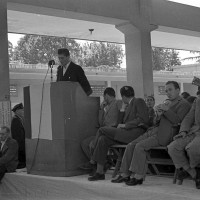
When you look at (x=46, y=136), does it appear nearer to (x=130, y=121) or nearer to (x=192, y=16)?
(x=130, y=121)

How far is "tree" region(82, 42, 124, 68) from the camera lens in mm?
45500

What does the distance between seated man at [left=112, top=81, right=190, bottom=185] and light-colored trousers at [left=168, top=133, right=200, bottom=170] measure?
1.18 ft

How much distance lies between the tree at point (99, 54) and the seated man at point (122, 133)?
3920cm

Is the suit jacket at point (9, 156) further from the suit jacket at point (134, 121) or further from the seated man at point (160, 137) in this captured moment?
the seated man at point (160, 137)

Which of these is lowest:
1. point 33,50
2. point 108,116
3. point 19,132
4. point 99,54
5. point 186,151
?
point 186,151

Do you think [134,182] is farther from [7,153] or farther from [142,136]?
[7,153]

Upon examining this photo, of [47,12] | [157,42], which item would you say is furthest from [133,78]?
[157,42]

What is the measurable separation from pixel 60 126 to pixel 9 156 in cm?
125

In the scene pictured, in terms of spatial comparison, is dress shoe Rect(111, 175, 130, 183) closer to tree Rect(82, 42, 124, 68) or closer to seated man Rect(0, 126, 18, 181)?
seated man Rect(0, 126, 18, 181)

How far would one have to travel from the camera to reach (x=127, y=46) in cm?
1244

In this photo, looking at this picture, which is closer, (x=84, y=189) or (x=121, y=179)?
(x=121, y=179)

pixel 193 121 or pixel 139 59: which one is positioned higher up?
pixel 139 59

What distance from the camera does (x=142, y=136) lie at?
5.62m

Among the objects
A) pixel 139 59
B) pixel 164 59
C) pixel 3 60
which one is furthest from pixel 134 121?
pixel 164 59
